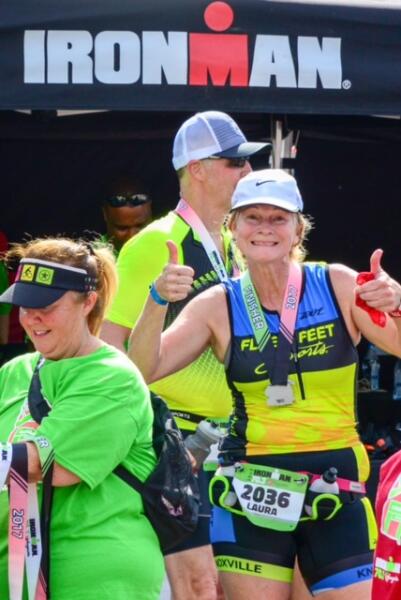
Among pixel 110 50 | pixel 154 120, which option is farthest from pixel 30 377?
pixel 154 120

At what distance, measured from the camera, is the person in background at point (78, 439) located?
12.3ft

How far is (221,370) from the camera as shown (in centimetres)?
522

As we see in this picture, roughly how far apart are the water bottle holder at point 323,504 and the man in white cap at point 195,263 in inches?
32.7

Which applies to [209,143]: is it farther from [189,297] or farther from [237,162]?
[189,297]

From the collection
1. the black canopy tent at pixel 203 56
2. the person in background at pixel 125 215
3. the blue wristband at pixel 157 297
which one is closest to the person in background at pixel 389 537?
the blue wristband at pixel 157 297

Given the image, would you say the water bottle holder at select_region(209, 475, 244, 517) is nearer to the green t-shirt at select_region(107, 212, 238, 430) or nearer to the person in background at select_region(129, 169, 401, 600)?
the person in background at select_region(129, 169, 401, 600)

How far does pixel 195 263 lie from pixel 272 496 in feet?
3.60

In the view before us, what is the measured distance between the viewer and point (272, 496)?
447 centimetres

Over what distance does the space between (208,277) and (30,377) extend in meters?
1.35

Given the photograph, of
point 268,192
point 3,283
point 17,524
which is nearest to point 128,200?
point 3,283

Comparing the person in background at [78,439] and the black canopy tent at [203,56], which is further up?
the black canopy tent at [203,56]

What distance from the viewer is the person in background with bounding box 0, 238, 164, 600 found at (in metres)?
3.76

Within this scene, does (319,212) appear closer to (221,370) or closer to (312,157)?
(312,157)

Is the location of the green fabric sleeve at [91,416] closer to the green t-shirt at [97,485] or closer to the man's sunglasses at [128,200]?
the green t-shirt at [97,485]
